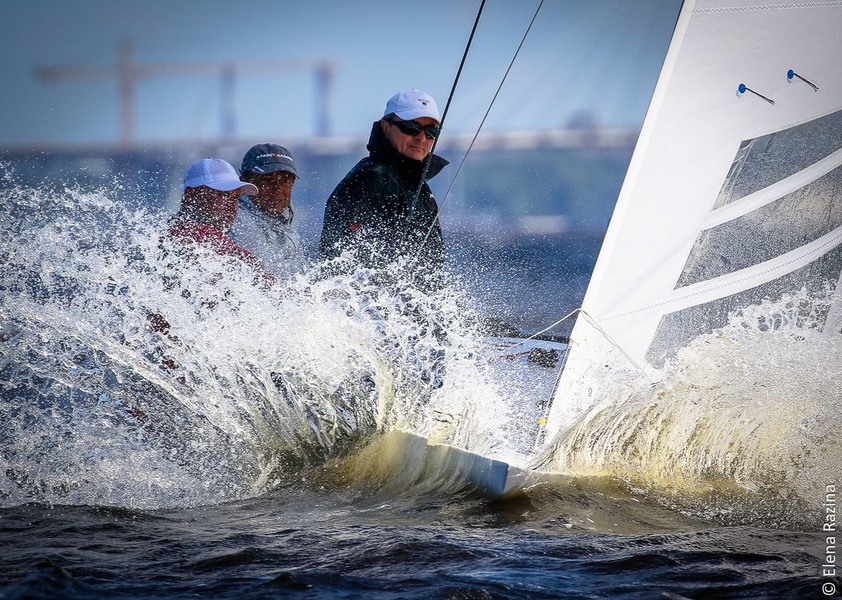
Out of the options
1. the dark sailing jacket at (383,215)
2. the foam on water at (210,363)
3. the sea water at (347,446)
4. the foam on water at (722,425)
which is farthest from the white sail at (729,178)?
the dark sailing jacket at (383,215)

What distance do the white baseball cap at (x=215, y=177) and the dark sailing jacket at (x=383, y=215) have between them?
317 mm

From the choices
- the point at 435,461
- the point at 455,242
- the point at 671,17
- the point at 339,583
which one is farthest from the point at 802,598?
the point at 455,242

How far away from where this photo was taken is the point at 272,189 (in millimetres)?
3520

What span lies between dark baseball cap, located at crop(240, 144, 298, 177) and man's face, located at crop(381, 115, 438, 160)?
0.39m

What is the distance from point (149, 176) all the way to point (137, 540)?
51.6ft

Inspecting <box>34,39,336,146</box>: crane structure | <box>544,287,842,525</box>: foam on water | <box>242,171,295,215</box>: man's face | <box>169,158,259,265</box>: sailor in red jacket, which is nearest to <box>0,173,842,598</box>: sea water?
<box>544,287,842,525</box>: foam on water

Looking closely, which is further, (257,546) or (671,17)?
(671,17)

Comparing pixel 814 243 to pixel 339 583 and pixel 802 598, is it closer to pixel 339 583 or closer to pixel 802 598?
pixel 802 598

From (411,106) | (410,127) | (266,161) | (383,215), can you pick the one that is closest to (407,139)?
(410,127)

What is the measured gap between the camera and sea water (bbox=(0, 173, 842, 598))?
160cm

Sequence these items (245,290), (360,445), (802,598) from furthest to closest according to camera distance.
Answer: (245,290), (360,445), (802,598)

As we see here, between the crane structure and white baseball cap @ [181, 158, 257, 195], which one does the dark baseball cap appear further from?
the crane structure

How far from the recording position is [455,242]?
14055 millimetres

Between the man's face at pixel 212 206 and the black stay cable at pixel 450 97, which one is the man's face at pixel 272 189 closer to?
the man's face at pixel 212 206
